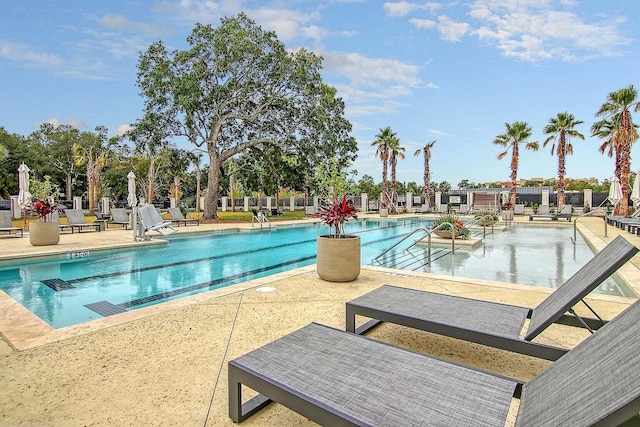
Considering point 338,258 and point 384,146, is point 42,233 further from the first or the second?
point 384,146

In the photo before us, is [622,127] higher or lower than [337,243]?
higher

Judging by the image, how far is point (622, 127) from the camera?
63.0 feet

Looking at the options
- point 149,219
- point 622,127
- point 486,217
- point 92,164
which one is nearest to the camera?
point 149,219

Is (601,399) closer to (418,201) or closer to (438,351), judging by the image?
(438,351)

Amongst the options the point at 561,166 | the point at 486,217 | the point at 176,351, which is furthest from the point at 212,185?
the point at 561,166

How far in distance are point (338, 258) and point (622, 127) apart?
878 inches

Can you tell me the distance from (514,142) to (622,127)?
6.85 metres

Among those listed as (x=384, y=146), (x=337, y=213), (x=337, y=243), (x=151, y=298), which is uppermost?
(x=384, y=146)

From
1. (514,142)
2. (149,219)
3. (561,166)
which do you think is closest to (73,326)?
(149,219)

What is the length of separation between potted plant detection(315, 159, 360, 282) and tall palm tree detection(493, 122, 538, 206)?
2343cm

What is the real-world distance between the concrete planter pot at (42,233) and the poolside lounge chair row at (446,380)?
9763 millimetres

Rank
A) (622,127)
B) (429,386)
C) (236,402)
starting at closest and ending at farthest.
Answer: (429,386) → (236,402) → (622,127)

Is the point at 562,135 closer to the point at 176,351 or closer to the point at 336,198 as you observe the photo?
the point at 336,198

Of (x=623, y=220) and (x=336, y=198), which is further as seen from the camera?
(x=623, y=220)
